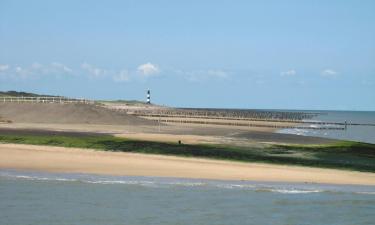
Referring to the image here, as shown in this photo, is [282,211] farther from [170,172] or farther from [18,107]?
[18,107]

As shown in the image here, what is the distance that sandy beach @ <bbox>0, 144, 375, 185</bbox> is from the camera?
24.7 meters

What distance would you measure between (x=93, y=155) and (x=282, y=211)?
47.6ft

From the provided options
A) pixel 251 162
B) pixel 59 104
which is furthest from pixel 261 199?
pixel 59 104

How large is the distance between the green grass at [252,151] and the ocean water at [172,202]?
6.49m

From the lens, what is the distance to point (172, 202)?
1855cm

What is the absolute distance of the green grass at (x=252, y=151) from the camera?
2934 cm

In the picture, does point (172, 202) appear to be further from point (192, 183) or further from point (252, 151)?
point (252, 151)

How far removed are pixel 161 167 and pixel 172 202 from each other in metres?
8.30

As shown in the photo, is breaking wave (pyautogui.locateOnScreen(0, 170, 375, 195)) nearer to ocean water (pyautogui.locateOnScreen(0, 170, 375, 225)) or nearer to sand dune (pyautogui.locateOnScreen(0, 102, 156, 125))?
ocean water (pyautogui.locateOnScreen(0, 170, 375, 225))

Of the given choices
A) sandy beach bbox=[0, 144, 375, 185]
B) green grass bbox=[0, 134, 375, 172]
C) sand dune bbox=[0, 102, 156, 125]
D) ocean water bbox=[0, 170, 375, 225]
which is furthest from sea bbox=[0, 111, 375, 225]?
sand dune bbox=[0, 102, 156, 125]

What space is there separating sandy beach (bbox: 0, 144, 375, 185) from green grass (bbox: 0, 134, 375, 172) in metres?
1.57

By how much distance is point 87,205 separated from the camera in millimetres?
17969

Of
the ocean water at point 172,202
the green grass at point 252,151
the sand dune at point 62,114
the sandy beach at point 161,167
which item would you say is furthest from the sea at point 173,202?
the sand dune at point 62,114

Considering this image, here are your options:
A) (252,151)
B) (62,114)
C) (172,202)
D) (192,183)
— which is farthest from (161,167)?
(62,114)
